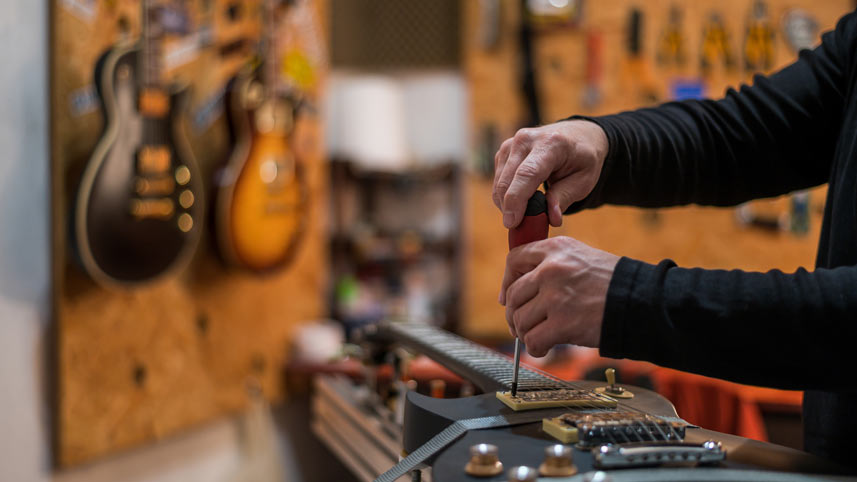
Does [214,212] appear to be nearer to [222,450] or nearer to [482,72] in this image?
[222,450]

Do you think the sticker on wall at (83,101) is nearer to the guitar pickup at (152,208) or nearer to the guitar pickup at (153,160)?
the guitar pickup at (153,160)

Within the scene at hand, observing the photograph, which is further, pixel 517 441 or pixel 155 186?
pixel 155 186

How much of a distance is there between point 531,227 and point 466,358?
0.32 metres

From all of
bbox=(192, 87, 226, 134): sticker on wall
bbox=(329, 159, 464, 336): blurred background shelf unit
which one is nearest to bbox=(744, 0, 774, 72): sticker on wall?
bbox=(329, 159, 464, 336): blurred background shelf unit

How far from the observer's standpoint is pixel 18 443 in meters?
1.96

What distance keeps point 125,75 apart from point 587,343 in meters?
1.71

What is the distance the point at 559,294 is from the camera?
746 millimetres

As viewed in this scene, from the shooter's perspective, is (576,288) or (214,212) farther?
(214,212)

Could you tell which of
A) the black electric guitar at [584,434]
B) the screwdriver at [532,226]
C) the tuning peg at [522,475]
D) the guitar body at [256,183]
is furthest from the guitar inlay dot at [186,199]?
the tuning peg at [522,475]

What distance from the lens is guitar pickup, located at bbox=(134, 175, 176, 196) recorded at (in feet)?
6.73

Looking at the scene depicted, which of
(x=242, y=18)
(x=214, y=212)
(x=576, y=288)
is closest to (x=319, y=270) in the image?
(x=214, y=212)

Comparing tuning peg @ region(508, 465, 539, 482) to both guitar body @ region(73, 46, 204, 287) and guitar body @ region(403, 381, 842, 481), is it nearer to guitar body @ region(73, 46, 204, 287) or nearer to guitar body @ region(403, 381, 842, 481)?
guitar body @ region(403, 381, 842, 481)

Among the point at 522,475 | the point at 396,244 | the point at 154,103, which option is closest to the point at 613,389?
the point at 522,475

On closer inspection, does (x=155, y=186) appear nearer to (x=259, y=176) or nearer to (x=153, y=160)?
(x=153, y=160)
